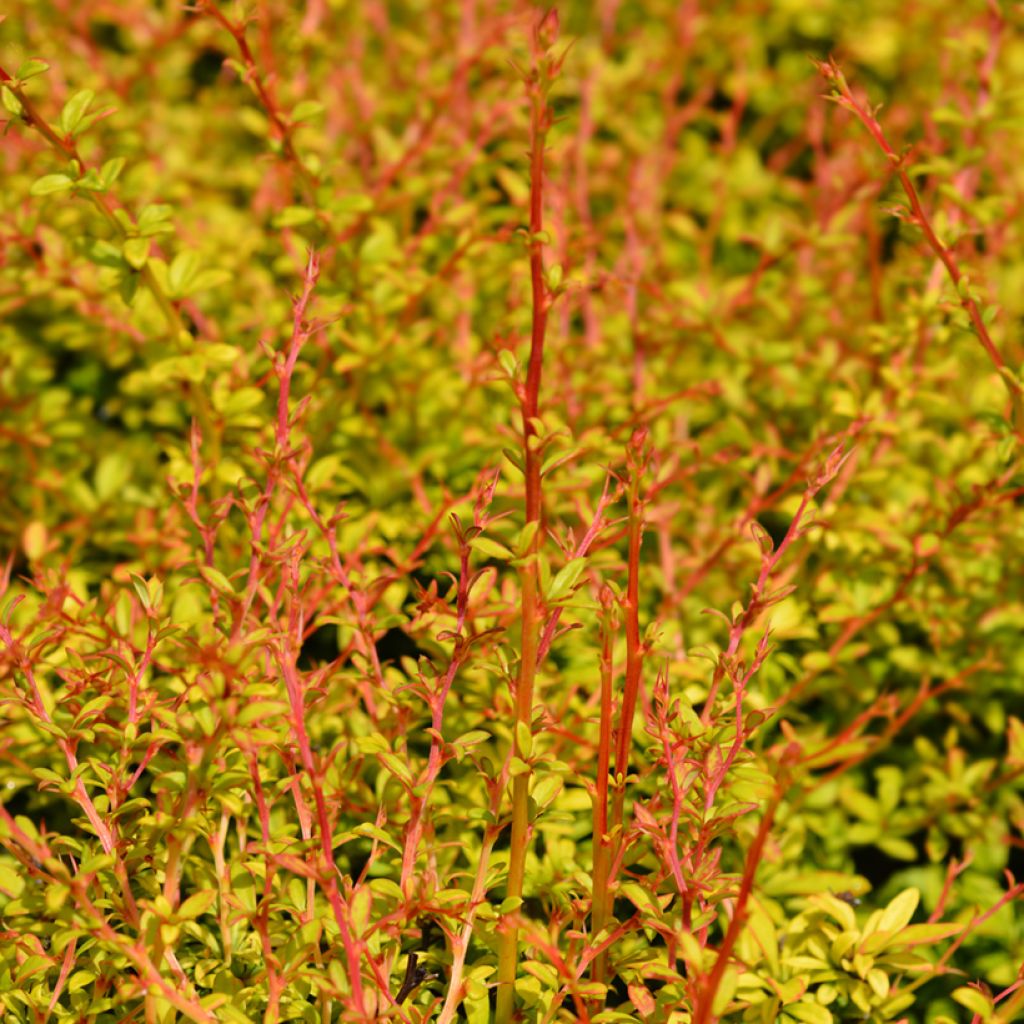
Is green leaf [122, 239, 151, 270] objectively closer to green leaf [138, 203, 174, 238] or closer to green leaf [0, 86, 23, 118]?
green leaf [138, 203, 174, 238]

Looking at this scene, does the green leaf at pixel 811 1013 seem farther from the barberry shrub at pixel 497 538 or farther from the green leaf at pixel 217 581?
the green leaf at pixel 217 581

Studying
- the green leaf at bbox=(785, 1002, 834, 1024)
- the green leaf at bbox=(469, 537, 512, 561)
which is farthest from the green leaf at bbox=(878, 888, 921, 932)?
the green leaf at bbox=(469, 537, 512, 561)

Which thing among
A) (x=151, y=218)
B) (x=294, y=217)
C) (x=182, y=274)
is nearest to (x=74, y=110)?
(x=151, y=218)

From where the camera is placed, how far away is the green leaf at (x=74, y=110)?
A: 1700 mm

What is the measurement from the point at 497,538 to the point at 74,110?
101cm

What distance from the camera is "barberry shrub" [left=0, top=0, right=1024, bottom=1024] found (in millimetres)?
Result: 1506

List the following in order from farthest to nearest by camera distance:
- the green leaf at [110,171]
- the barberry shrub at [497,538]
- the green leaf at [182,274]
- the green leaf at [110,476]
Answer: the green leaf at [110,476]
the green leaf at [182,274]
the green leaf at [110,171]
the barberry shrub at [497,538]

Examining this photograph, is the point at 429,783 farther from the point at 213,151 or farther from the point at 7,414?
the point at 213,151

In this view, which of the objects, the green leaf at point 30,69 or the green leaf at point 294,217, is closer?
the green leaf at point 30,69

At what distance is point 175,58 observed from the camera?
3303mm

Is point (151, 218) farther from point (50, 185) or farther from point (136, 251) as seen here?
point (50, 185)

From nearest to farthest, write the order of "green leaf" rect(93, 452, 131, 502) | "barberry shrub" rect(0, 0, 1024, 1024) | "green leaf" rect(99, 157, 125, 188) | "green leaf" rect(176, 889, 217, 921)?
"green leaf" rect(176, 889, 217, 921)
"barberry shrub" rect(0, 0, 1024, 1024)
"green leaf" rect(99, 157, 125, 188)
"green leaf" rect(93, 452, 131, 502)

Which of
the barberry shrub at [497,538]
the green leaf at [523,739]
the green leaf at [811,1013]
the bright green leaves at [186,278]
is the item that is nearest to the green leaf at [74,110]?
the barberry shrub at [497,538]

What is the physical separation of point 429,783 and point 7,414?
1.46 m
